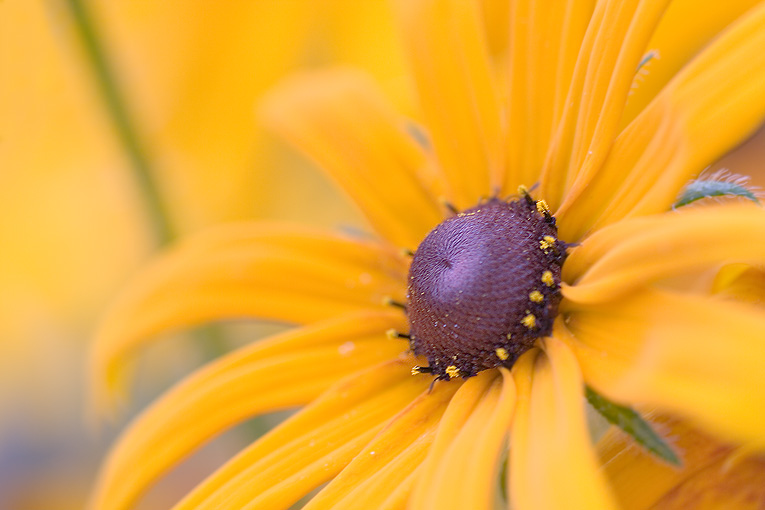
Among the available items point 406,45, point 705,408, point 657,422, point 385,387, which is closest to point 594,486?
point 705,408

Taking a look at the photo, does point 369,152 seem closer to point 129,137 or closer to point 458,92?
point 458,92

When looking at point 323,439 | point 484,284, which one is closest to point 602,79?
point 484,284

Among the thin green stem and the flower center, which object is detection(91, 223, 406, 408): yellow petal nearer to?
the flower center

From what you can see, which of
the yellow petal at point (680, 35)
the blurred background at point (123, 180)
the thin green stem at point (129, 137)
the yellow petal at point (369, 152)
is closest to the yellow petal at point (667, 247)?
the yellow petal at point (369, 152)

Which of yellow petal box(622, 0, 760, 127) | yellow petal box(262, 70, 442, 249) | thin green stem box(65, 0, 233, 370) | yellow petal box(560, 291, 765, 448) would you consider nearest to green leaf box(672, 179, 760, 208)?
yellow petal box(560, 291, 765, 448)

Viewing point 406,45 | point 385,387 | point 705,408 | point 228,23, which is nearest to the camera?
point 705,408

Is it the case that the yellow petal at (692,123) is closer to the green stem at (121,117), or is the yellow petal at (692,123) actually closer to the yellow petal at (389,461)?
the yellow petal at (389,461)

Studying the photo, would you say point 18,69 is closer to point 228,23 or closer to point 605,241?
point 228,23
